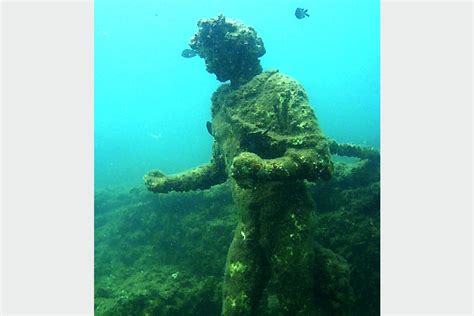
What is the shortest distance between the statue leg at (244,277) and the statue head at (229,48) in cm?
303

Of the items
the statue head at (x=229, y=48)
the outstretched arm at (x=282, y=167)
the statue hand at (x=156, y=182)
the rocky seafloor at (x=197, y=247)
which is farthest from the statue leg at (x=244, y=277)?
the statue head at (x=229, y=48)

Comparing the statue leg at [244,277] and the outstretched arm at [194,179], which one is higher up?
the outstretched arm at [194,179]

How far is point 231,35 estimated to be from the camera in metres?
6.36

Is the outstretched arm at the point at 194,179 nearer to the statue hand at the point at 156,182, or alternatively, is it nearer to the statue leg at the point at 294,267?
the statue hand at the point at 156,182

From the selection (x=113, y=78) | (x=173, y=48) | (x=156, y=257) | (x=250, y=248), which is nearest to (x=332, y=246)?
(x=250, y=248)

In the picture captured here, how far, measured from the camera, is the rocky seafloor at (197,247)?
555cm

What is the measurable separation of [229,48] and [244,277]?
3.85 m

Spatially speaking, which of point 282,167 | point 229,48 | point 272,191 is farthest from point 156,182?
point 282,167

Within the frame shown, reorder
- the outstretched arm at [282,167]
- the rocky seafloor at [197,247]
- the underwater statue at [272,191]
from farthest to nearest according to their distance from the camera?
the rocky seafloor at [197,247] → the underwater statue at [272,191] → the outstretched arm at [282,167]

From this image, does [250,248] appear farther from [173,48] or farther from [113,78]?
[113,78]

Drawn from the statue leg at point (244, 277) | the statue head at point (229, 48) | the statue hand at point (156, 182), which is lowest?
the statue leg at point (244, 277)

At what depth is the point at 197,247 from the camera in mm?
6844
